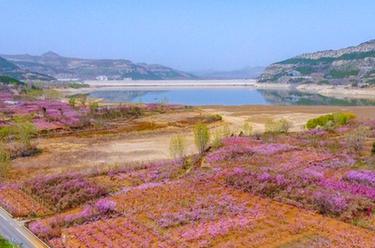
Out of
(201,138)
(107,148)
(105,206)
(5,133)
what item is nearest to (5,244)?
(105,206)

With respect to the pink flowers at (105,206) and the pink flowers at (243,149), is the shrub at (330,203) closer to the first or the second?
the pink flowers at (105,206)

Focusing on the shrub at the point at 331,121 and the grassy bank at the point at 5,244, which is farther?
the shrub at the point at 331,121

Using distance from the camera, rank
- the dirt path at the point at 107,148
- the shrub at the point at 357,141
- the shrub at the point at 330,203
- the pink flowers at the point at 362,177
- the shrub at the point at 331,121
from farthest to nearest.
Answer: the shrub at the point at 331,121, the dirt path at the point at 107,148, the shrub at the point at 357,141, the pink flowers at the point at 362,177, the shrub at the point at 330,203

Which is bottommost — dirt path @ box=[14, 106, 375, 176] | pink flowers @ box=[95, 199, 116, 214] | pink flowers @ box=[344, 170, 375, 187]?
dirt path @ box=[14, 106, 375, 176]

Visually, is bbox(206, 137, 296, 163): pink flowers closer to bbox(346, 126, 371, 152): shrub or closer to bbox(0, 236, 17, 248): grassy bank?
bbox(346, 126, 371, 152): shrub

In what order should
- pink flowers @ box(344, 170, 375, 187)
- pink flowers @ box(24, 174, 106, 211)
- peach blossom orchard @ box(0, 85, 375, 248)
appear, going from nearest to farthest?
peach blossom orchard @ box(0, 85, 375, 248) < pink flowers @ box(344, 170, 375, 187) < pink flowers @ box(24, 174, 106, 211)

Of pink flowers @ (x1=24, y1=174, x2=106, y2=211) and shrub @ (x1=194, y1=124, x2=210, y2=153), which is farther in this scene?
shrub @ (x1=194, y1=124, x2=210, y2=153)

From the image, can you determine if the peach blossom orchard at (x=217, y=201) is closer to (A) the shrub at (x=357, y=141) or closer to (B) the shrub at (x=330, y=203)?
(B) the shrub at (x=330, y=203)

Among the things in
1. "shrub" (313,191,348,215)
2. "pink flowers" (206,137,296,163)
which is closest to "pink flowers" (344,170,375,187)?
"shrub" (313,191,348,215)

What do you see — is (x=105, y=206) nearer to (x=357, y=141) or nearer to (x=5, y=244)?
(x=5, y=244)

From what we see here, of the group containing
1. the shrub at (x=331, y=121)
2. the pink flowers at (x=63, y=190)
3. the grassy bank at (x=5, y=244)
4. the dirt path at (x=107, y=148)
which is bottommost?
the dirt path at (x=107, y=148)

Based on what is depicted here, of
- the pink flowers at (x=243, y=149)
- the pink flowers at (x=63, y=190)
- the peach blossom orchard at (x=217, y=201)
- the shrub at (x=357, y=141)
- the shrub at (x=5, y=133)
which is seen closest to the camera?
the peach blossom orchard at (x=217, y=201)

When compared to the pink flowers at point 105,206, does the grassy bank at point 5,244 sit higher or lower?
higher

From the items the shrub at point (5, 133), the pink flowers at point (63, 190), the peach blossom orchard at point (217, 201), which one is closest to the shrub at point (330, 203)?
the peach blossom orchard at point (217, 201)
